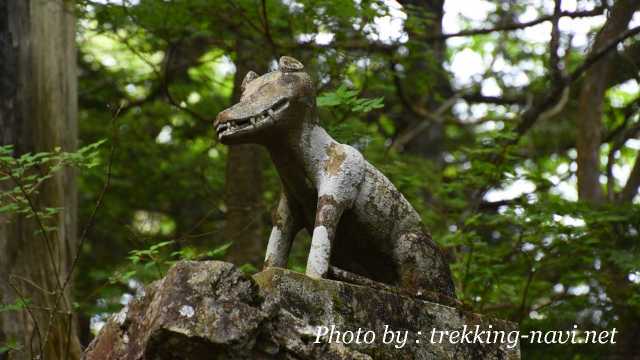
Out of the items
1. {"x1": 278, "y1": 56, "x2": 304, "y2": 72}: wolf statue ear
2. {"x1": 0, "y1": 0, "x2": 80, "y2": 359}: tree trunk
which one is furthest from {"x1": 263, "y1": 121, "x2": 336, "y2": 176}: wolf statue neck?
{"x1": 0, "y1": 0, "x2": 80, "y2": 359}: tree trunk

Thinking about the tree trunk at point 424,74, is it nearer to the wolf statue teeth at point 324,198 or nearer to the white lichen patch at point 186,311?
the wolf statue teeth at point 324,198

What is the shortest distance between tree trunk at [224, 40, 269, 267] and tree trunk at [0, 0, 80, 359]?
1.61 m

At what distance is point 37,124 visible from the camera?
30.3 feet

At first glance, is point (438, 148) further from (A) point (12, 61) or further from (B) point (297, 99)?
(B) point (297, 99)

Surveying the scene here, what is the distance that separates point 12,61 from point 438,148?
7316 millimetres

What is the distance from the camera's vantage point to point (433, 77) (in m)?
11.2

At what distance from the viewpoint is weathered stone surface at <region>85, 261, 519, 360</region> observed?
433cm

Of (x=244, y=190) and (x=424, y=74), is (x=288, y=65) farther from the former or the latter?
(x=424, y=74)

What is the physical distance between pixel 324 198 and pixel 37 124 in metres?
4.97

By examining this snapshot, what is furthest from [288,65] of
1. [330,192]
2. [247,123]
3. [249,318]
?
[249,318]

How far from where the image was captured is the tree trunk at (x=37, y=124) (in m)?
8.52

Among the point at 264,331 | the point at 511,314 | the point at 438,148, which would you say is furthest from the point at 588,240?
the point at 438,148

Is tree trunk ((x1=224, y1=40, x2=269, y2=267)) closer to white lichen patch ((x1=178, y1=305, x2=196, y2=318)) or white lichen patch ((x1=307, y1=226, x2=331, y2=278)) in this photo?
white lichen patch ((x1=307, y1=226, x2=331, y2=278))

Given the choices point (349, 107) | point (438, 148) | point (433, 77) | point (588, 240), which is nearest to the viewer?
point (349, 107)
